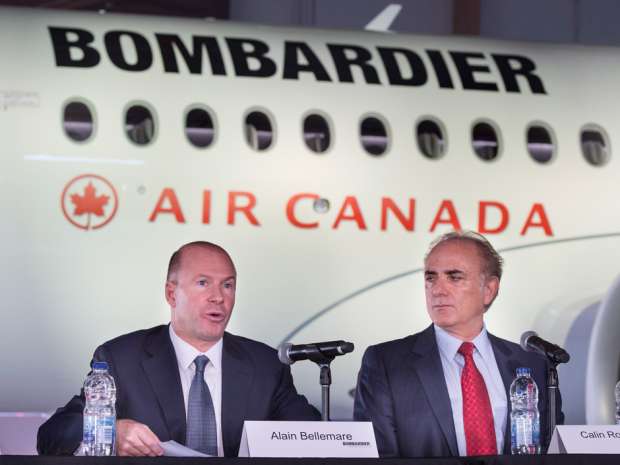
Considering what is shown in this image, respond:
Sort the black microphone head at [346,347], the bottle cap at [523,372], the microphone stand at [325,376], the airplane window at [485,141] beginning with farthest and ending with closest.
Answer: the airplane window at [485,141]
the bottle cap at [523,372]
the microphone stand at [325,376]
the black microphone head at [346,347]

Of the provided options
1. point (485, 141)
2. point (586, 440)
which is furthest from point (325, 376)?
point (485, 141)

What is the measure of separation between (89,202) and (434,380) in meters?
2.87

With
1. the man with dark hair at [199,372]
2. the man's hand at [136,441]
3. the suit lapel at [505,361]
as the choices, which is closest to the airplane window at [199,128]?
the man with dark hair at [199,372]

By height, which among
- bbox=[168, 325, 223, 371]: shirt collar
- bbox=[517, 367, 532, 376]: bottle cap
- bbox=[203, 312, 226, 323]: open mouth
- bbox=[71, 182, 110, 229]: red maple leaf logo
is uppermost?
bbox=[71, 182, 110, 229]: red maple leaf logo

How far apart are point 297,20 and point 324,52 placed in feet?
19.3

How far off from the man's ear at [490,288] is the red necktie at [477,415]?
11.4 inches

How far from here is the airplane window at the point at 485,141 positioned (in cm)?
798

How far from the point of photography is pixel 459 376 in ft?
17.4

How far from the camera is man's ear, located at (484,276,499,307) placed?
Answer: 17.6 ft

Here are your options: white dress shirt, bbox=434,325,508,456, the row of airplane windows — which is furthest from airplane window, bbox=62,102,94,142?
white dress shirt, bbox=434,325,508,456

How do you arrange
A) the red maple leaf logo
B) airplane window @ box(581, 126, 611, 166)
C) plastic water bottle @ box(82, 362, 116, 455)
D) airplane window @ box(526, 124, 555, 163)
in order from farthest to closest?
airplane window @ box(581, 126, 611, 166)
airplane window @ box(526, 124, 555, 163)
the red maple leaf logo
plastic water bottle @ box(82, 362, 116, 455)

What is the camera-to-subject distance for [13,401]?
7.45m

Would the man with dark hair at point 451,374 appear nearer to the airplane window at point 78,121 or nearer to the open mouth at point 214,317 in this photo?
the open mouth at point 214,317

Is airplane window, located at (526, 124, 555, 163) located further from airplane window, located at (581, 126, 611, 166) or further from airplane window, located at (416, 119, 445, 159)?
airplane window, located at (416, 119, 445, 159)
